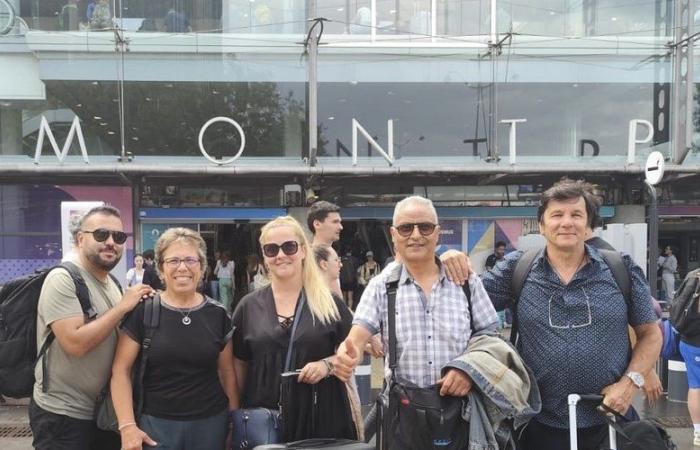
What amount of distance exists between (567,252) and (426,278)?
0.71 m

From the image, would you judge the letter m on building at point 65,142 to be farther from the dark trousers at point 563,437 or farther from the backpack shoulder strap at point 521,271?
the dark trousers at point 563,437

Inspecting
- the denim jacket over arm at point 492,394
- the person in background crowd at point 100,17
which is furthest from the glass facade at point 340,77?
the denim jacket over arm at point 492,394

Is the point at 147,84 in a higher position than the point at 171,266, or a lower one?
higher

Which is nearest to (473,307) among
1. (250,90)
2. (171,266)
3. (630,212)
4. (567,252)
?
(567,252)

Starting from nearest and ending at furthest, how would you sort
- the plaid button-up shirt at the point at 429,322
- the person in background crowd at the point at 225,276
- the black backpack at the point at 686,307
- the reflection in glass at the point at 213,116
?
the plaid button-up shirt at the point at 429,322
the black backpack at the point at 686,307
the reflection in glass at the point at 213,116
the person in background crowd at the point at 225,276

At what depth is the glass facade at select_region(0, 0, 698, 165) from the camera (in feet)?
36.9

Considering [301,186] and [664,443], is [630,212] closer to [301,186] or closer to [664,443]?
[301,186]

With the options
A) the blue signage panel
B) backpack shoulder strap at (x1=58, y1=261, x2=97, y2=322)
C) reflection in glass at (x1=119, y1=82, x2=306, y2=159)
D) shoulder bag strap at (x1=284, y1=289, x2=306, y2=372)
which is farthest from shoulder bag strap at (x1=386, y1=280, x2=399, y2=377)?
the blue signage panel

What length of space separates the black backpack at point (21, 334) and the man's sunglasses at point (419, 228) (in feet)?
5.53

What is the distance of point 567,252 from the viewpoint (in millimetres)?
2441

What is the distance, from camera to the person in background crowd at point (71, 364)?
101 inches

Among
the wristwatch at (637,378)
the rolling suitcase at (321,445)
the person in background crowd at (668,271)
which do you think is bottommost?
the person in background crowd at (668,271)

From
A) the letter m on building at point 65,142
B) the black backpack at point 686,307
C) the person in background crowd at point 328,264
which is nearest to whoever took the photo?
the person in background crowd at point 328,264

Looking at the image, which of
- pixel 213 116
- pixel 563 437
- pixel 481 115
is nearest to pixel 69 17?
pixel 213 116
